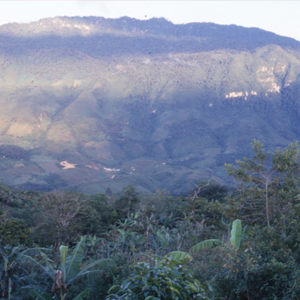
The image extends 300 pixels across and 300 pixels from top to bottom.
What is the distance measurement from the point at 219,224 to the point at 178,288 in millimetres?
10418

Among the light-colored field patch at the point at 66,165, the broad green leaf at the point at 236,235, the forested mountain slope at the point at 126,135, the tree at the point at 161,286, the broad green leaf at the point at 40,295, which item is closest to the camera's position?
the tree at the point at 161,286

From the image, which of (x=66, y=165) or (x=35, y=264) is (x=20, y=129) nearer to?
(x=66, y=165)

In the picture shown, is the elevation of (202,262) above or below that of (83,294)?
above

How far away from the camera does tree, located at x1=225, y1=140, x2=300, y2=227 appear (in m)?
9.54

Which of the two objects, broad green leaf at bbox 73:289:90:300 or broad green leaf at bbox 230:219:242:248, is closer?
broad green leaf at bbox 73:289:90:300

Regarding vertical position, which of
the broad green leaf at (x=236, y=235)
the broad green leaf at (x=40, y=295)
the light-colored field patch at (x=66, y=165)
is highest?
the broad green leaf at (x=236, y=235)

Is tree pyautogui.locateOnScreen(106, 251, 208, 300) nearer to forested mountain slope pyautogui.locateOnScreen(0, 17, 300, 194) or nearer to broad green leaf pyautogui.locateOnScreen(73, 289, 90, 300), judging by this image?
broad green leaf pyautogui.locateOnScreen(73, 289, 90, 300)

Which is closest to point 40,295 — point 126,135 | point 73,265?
point 73,265

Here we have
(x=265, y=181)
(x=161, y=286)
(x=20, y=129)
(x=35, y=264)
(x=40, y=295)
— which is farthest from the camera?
(x=20, y=129)

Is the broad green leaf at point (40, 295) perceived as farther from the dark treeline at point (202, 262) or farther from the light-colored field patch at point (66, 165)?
the light-colored field patch at point (66, 165)

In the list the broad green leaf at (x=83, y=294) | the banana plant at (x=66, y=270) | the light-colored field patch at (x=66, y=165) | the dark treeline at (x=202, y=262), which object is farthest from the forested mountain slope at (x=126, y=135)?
the broad green leaf at (x=83, y=294)

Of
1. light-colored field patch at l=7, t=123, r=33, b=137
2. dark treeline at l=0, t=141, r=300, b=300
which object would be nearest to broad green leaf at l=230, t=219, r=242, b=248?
dark treeline at l=0, t=141, r=300, b=300

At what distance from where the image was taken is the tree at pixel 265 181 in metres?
9.54

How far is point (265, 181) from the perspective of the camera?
10070 millimetres
